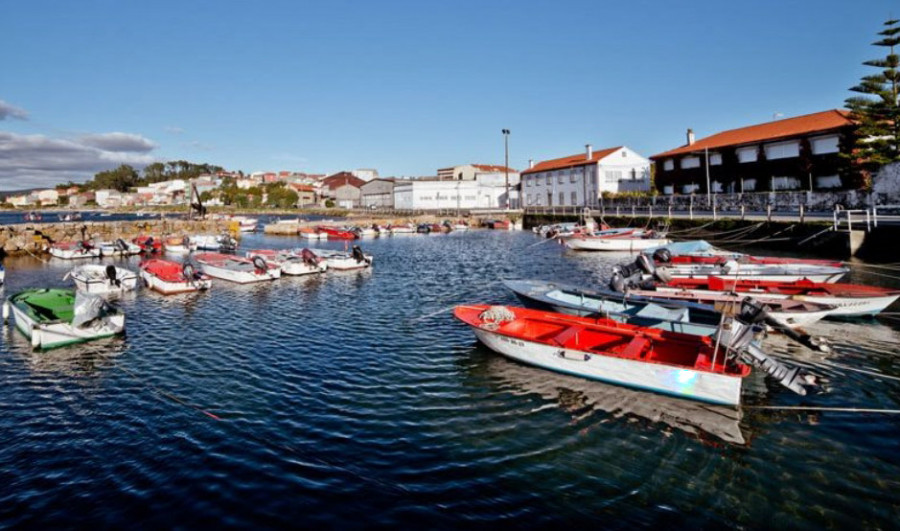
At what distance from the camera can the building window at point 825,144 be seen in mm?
44500

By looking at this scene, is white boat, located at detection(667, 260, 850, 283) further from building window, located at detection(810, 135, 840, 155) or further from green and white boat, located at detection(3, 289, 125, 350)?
building window, located at detection(810, 135, 840, 155)

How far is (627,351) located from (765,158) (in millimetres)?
46767

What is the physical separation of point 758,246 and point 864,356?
27421 millimetres

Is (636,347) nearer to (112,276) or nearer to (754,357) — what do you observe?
(754,357)

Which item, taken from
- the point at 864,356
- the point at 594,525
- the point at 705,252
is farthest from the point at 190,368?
Result: the point at 705,252

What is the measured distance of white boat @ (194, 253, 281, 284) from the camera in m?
32.4

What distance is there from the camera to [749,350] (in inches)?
495

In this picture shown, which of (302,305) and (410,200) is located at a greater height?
(410,200)

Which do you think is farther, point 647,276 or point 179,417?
point 647,276

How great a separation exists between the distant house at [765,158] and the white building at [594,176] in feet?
34.8

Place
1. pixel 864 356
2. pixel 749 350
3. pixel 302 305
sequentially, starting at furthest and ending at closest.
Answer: pixel 302 305
pixel 864 356
pixel 749 350

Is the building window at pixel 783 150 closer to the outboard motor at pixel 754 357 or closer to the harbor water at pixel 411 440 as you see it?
the harbor water at pixel 411 440

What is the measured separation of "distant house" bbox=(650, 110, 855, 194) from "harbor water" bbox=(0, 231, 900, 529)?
33237mm

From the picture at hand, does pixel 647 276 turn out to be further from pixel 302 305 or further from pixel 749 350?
pixel 302 305
